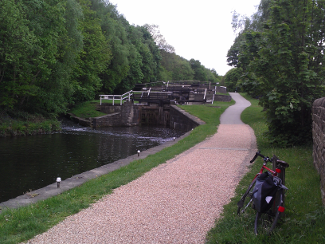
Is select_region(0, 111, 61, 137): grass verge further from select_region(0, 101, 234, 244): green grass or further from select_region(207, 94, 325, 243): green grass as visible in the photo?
select_region(207, 94, 325, 243): green grass

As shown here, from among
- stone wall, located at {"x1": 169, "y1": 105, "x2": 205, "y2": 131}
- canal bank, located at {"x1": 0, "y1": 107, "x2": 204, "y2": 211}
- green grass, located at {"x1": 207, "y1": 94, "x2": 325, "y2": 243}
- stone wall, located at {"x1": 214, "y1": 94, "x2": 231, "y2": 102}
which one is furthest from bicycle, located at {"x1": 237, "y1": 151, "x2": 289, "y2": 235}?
stone wall, located at {"x1": 214, "y1": 94, "x2": 231, "y2": 102}

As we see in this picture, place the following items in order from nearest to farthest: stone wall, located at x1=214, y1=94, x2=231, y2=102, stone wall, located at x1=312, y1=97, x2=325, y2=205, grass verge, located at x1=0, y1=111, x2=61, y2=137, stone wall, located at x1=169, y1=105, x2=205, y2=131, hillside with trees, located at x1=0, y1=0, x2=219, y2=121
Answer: stone wall, located at x1=312, y1=97, x2=325, y2=205
hillside with trees, located at x1=0, y1=0, x2=219, y2=121
grass verge, located at x1=0, y1=111, x2=61, y2=137
stone wall, located at x1=169, y1=105, x2=205, y2=131
stone wall, located at x1=214, y1=94, x2=231, y2=102

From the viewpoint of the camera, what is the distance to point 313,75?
404 inches

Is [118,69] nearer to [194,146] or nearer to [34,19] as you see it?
[34,19]

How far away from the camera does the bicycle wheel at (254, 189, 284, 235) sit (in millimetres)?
3916

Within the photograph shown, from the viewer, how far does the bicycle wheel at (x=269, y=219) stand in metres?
3.92

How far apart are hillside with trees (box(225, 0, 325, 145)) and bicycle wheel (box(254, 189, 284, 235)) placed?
6.54 m

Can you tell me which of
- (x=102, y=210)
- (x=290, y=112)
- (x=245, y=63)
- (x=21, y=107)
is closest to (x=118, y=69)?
(x=21, y=107)

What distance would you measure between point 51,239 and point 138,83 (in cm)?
4777

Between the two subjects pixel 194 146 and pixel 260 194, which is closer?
pixel 260 194

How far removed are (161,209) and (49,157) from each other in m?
9.18

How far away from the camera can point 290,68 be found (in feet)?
35.3

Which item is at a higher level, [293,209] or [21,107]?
[293,209]

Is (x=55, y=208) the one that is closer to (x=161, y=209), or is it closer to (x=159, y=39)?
(x=161, y=209)
